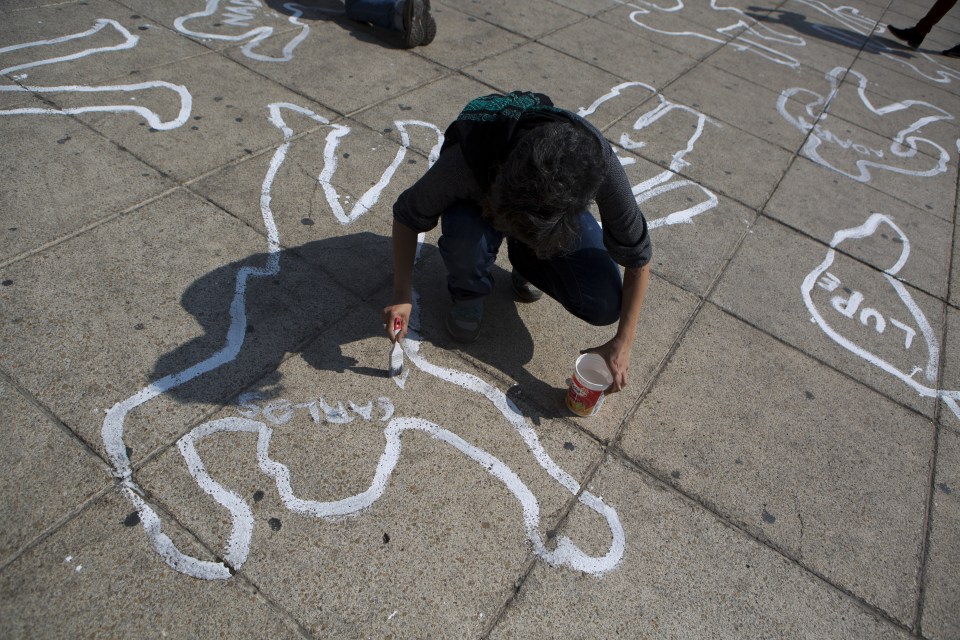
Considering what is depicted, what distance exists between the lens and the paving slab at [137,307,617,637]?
1683 millimetres

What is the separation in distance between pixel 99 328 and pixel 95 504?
714 millimetres

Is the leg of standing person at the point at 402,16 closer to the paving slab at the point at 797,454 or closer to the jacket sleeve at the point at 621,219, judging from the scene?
the jacket sleeve at the point at 621,219

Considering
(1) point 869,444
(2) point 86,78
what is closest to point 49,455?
(2) point 86,78

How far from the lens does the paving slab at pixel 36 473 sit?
1.65 metres

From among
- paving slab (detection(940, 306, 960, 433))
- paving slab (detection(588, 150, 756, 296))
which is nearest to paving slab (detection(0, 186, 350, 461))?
paving slab (detection(588, 150, 756, 296))

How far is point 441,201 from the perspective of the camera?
2.05 metres

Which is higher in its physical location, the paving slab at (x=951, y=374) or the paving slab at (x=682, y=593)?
the paving slab at (x=682, y=593)

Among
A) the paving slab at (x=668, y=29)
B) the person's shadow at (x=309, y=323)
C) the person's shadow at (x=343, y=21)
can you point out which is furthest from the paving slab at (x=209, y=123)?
the paving slab at (x=668, y=29)

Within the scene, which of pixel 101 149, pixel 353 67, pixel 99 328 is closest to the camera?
pixel 99 328

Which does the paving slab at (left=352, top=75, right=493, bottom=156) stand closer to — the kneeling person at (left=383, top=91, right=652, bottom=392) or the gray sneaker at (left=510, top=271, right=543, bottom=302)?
the gray sneaker at (left=510, top=271, right=543, bottom=302)

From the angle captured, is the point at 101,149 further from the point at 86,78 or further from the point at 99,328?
the point at 99,328

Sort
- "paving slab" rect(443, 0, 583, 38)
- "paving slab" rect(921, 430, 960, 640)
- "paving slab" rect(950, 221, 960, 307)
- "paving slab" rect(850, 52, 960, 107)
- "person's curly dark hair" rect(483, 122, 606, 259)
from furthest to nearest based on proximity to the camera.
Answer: "paving slab" rect(850, 52, 960, 107) → "paving slab" rect(443, 0, 583, 38) → "paving slab" rect(950, 221, 960, 307) → "paving slab" rect(921, 430, 960, 640) → "person's curly dark hair" rect(483, 122, 606, 259)

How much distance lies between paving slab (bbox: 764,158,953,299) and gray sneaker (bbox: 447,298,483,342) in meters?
2.12

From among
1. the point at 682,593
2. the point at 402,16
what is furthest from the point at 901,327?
the point at 402,16
